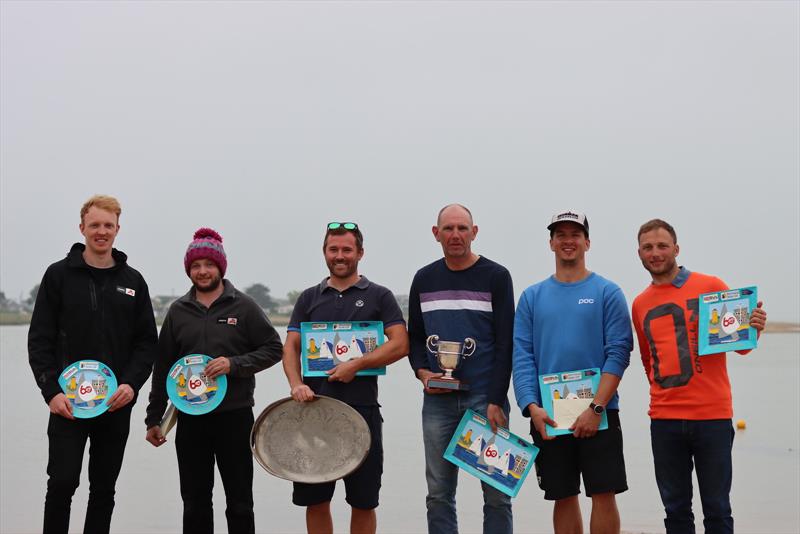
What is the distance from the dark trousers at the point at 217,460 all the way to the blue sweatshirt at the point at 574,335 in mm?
1682

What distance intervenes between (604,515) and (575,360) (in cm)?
85

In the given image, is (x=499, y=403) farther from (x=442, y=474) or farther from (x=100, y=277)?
(x=100, y=277)

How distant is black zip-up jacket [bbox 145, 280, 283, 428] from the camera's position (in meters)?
5.05

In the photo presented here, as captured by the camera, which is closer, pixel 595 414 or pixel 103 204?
pixel 595 414

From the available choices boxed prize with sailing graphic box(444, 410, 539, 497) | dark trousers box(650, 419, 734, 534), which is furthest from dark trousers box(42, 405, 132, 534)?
dark trousers box(650, 419, 734, 534)

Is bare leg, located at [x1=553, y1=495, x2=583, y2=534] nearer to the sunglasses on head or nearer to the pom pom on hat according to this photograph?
the sunglasses on head

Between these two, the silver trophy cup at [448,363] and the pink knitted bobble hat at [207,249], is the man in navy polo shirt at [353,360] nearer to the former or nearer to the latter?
the silver trophy cup at [448,363]

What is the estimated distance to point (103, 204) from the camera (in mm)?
5031

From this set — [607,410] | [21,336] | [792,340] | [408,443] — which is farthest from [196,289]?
[792,340]

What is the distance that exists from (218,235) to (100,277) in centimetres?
73

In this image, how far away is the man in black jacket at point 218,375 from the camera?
503 cm

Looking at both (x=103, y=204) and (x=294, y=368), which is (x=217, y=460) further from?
(x=103, y=204)

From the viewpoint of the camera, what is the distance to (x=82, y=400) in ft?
15.8

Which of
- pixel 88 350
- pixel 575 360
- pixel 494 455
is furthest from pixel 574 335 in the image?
pixel 88 350
